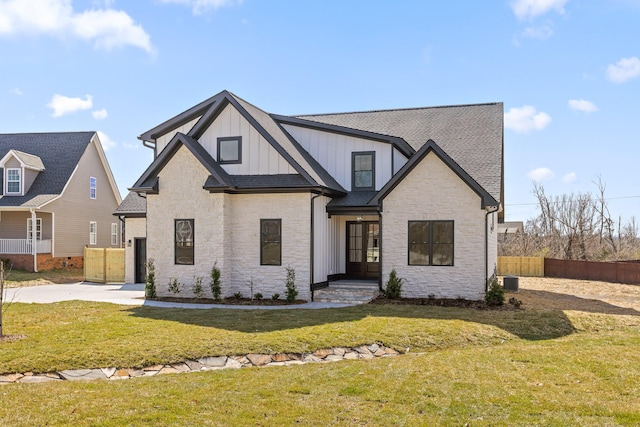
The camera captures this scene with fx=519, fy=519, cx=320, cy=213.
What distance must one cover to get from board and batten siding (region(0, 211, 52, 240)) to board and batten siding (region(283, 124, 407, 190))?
16.9 metres

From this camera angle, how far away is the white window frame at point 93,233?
31472mm

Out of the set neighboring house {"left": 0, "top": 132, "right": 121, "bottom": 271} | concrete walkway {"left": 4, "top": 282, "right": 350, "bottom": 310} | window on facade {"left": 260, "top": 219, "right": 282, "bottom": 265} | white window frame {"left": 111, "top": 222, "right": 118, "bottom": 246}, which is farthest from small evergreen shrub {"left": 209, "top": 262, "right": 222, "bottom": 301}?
white window frame {"left": 111, "top": 222, "right": 118, "bottom": 246}

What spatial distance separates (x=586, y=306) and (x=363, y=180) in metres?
8.19

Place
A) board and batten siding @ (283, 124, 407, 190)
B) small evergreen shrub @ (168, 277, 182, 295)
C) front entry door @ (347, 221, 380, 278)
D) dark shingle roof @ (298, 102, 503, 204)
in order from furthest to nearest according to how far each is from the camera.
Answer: dark shingle roof @ (298, 102, 503, 204), front entry door @ (347, 221, 380, 278), board and batten siding @ (283, 124, 407, 190), small evergreen shrub @ (168, 277, 182, 295)

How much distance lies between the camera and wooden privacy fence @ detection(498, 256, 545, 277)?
2705 cm

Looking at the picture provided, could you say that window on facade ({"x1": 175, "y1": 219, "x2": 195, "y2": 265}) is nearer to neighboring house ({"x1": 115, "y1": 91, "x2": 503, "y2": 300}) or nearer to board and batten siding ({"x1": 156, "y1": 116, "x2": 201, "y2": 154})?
neighboring house ({"x1": 115, "y1": 91, "x2": 503, "y2": 300})

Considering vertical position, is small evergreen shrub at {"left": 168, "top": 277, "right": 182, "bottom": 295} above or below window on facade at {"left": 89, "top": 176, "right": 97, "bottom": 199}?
below

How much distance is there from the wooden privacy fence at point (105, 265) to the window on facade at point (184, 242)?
759 centimetres

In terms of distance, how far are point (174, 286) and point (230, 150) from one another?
15.9ft

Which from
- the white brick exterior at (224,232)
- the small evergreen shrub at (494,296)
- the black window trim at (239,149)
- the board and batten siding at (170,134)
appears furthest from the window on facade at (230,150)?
the small evergreen shrub at (494,296)

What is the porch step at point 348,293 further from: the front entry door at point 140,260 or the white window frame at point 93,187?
the white window frame at point 93,187

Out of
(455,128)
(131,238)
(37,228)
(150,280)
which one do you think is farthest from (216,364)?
(37,228)

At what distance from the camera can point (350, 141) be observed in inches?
738

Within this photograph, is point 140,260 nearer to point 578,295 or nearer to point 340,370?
point 340,370
